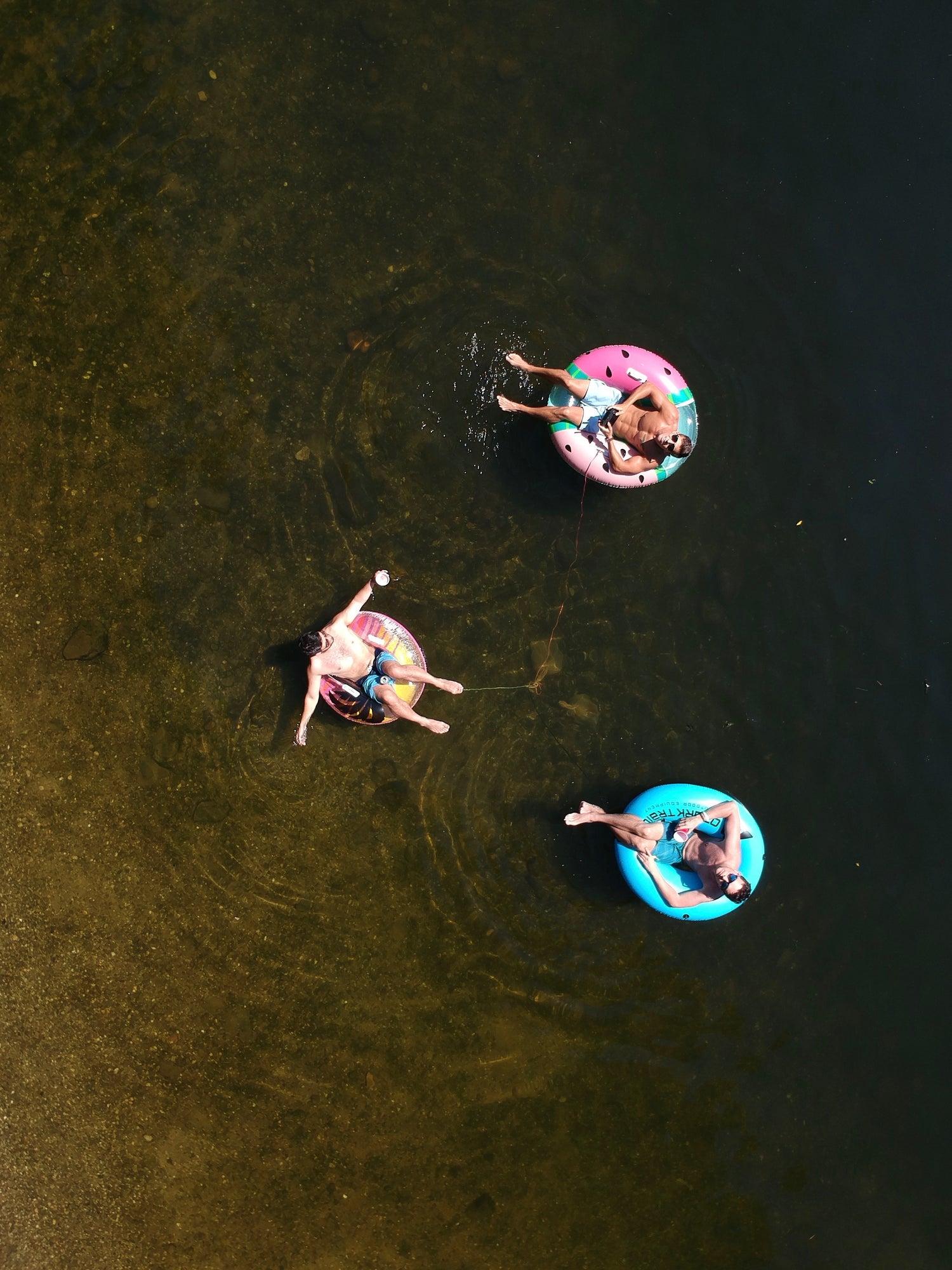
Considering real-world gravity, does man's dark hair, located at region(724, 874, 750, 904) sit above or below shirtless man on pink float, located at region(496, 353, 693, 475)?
below

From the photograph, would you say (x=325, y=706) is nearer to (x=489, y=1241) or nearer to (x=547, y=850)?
(x=547, y=850)

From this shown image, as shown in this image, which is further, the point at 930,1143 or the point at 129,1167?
the point at 930,1143

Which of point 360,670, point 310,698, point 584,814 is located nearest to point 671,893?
point 584,814

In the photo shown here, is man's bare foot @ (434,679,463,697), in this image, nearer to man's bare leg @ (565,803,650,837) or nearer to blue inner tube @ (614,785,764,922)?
man's bare leg @ (565,803,650,837)

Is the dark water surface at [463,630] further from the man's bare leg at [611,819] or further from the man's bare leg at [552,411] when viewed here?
the man's bare leg at [611,819]

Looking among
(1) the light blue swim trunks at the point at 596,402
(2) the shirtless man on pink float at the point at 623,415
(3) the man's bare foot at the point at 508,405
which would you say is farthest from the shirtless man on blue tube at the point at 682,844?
(3) the man's bare foot at the point at 508,405

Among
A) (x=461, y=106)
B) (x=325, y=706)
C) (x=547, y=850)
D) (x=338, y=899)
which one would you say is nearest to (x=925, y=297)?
(x=461, y=106)

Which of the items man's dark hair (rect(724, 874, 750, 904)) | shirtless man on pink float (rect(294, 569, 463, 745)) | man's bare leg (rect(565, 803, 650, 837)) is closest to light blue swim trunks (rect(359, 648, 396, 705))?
shirtless man on pink float (rect(294, 569, 463, 745))
